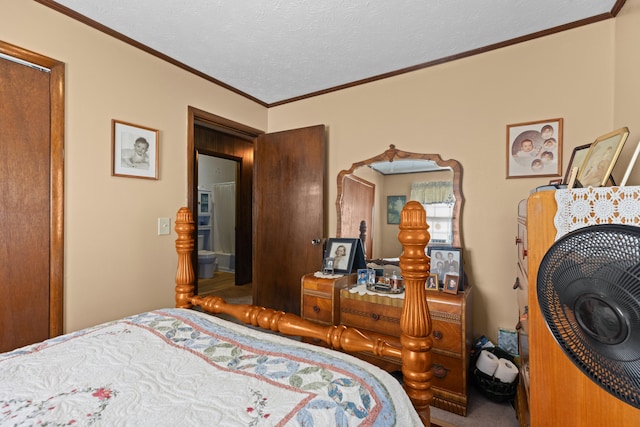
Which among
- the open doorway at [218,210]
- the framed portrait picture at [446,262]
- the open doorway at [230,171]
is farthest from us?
the open doorway at [218,210]

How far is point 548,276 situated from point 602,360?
231 mm

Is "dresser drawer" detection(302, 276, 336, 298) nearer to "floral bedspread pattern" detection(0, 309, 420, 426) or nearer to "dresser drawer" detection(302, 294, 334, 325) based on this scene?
"dresser drawer" detection(302, 294, 334, 325)

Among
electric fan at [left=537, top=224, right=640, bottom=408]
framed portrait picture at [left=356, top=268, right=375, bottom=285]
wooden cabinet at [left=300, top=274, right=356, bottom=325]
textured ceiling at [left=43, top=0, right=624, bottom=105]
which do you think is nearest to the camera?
electric fan at [left=537, top=224, right=640, bottom=408]

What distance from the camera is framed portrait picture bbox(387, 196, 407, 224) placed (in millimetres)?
Result: 2549

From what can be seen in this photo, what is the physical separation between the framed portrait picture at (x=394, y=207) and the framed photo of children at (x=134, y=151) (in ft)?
6.24

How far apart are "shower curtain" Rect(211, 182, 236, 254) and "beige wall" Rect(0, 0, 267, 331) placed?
3629 millimetres

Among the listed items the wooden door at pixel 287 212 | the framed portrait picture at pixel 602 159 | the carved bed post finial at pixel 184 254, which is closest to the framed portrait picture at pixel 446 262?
the framed portrait picture at pixel 602 159

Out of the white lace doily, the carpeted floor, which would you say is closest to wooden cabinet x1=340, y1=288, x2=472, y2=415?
the white lace doily

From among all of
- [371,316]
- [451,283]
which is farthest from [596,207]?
[371,316]

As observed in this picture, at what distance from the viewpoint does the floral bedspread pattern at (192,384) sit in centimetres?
74

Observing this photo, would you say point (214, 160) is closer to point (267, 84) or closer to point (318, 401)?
point (267, 84)

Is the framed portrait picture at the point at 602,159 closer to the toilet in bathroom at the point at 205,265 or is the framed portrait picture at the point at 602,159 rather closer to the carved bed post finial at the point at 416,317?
the carved bed post finial at the point at 416,317

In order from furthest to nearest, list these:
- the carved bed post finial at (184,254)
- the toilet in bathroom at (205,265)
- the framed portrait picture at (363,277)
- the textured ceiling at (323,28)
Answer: the toilet in bathroom at (205,265) → the framed portrait picture at (363,277) → the textured ceiling at (323,28) → the carved bed post finial at (184,254)

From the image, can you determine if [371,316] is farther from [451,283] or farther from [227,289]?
[227,289]
